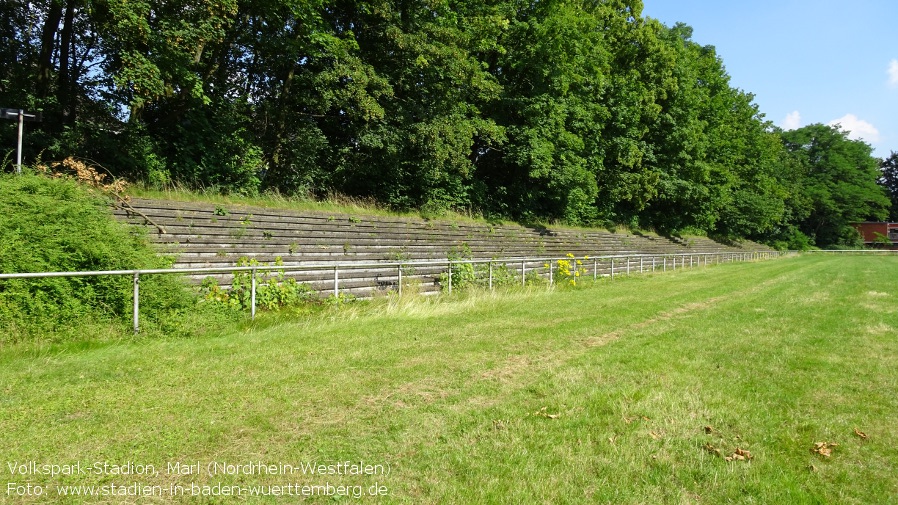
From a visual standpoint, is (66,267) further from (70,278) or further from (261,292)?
(261,292)

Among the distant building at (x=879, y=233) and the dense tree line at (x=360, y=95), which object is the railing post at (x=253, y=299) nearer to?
the dense tree line at (x=360, y=95)

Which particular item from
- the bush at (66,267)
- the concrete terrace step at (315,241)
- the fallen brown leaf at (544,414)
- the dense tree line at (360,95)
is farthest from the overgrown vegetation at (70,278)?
the fallen brown leaf at (544,414)

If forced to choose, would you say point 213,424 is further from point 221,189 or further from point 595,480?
point 221,189

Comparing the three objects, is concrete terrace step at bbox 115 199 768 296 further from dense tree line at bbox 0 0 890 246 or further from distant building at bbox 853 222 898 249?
distant building at bbox 853 222 898 249

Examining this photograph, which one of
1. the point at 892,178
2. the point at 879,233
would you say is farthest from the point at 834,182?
the point at 892,178

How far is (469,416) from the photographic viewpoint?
4605 millimetres

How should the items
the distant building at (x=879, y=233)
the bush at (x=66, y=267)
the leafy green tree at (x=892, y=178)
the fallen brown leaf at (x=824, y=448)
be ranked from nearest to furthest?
the fallen brown leaf at (x=824, y=448) → the bush at (x=66, y=267) → the distant building at (x=879, y=233) → the leafy green tree at (x=892, y=178)

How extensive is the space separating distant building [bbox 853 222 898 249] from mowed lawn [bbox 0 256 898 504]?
11454cm

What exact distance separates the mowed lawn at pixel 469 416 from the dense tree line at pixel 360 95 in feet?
32.1

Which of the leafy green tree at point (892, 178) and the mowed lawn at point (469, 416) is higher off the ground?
the leafy green tree at point (892, 178)

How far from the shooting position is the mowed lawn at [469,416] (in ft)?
11.0

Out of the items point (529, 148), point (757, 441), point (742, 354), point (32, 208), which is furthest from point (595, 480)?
point (529, 148)

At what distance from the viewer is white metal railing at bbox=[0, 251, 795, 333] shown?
7605 mm

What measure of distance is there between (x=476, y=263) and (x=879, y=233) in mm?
117903
